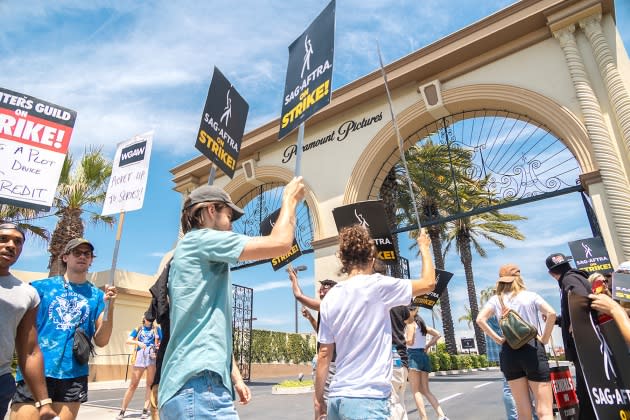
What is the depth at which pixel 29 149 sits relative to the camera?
4586 mm

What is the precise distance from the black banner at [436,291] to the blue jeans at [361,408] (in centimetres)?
541

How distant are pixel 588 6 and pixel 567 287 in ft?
27.6

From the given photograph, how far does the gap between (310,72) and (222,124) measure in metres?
1.42

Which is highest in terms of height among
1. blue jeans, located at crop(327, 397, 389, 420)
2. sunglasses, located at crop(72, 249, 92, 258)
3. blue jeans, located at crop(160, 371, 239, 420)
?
sunglasses, located at crop(72, 249, 92, 258)

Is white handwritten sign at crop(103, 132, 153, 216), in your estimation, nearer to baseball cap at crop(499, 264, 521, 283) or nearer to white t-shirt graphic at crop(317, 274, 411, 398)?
white t-shirt graphic at crop(317, 274, 411, 398)

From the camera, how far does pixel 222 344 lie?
73.5 inches

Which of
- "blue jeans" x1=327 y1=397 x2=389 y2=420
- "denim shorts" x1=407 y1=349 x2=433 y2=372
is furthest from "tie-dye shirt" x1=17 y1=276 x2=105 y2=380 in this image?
"denim shorts" x1=407 y1=349 x2=433 y2=372

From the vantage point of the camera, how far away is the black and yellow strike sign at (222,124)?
433 centimetres

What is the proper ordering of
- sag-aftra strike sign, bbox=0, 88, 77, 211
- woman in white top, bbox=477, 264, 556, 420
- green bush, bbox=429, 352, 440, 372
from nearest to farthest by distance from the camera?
woman in white top, bbox=477, 264, 556, 420 < sag-aftra strike sign, bbox=0, 88, 77, 211 < green bush, bbox=429, 352, 440, 372

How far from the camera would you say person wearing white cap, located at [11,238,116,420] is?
330 centimetres

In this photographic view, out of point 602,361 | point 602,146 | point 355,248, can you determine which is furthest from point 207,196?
point 602,146

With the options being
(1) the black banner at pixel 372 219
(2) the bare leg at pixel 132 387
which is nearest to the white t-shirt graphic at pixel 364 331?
(1) the black banner at pixel 372 219

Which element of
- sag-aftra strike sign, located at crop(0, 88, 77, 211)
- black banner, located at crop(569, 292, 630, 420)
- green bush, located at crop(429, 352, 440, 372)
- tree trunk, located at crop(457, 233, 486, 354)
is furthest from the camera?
tree trunk, located at crop(457, 233, 486, 354)

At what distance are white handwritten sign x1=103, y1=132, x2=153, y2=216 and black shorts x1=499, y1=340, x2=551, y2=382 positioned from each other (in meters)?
4.11
